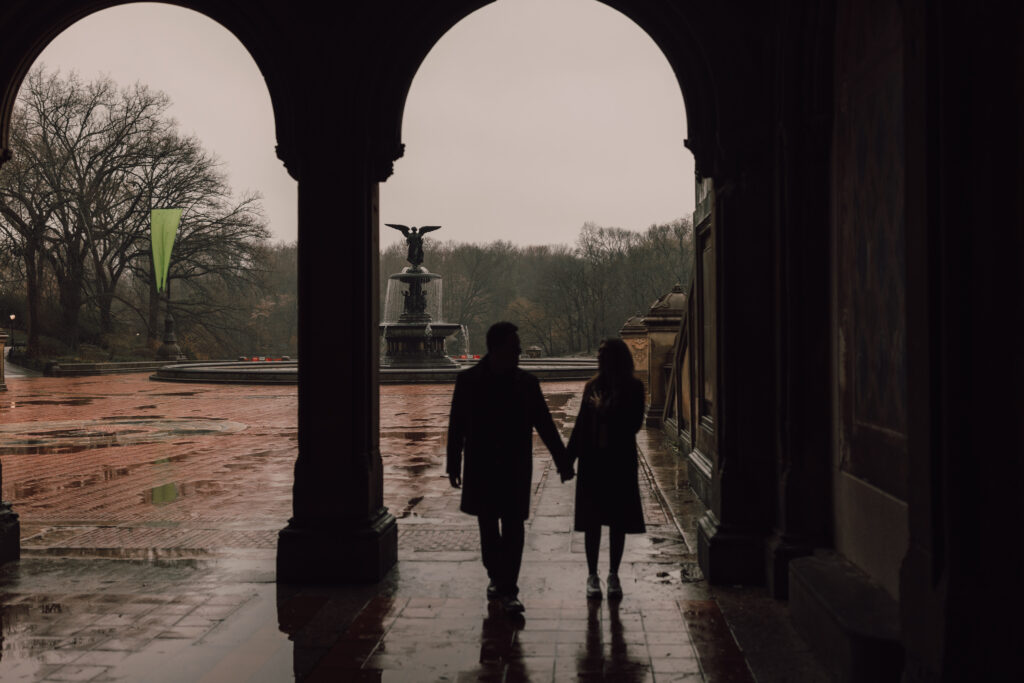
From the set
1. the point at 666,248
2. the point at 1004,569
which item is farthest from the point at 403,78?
the point at 666,248

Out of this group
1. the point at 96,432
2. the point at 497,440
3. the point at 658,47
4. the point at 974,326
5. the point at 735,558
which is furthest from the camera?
the point at 96,432

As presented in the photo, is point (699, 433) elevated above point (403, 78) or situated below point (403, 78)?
below

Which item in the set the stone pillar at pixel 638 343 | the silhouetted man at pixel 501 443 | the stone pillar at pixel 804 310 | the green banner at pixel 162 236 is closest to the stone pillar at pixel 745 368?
the stone pillar at pixel 804 310

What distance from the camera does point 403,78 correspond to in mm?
5566

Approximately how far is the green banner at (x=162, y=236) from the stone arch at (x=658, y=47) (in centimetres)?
2922

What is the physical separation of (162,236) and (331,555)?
1192 inches

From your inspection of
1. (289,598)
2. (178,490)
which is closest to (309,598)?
(289,598)

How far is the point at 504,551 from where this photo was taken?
4.65 m

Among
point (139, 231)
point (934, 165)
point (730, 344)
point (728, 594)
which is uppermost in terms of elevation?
point (139, 231)

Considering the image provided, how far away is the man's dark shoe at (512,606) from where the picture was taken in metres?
4.47

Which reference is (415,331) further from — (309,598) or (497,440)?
(497,440)

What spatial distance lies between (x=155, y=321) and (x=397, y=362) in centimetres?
1560

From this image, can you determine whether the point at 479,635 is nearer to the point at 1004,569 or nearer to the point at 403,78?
the point at 1004,569

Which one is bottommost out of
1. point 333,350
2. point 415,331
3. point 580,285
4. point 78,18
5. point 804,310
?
point 333,350
